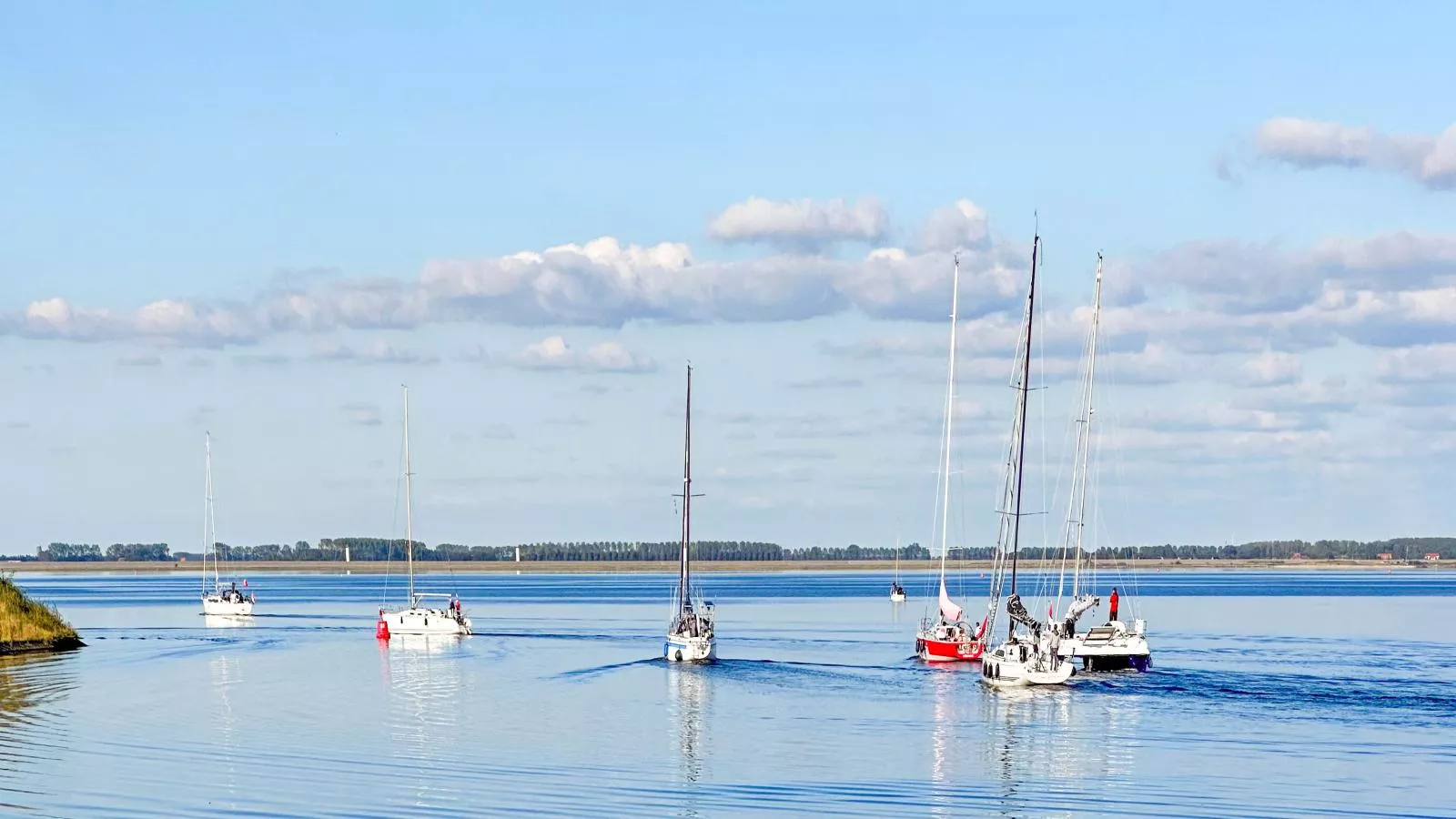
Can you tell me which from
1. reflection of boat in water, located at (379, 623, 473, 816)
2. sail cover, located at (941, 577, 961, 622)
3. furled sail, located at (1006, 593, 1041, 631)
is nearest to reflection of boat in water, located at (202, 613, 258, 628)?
reflection of boat in water, located at (379, 623, 473, 816)

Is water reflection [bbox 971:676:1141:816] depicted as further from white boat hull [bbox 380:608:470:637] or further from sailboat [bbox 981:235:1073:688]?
white boat hull [bbox 380:608:470:637]

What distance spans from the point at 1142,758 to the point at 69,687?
130ft

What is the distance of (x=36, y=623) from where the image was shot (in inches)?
3337

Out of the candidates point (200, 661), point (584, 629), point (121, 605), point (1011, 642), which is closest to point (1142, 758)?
point (1011, 642)

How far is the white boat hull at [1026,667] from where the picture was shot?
67.9 meters

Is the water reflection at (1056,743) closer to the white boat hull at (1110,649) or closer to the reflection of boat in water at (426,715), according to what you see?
the white boat hull at (1110,649)

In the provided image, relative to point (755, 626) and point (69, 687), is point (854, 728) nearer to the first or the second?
point (69, 687)

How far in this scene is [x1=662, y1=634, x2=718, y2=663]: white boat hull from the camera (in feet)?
268

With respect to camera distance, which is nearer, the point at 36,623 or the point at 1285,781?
the point at 1285,781

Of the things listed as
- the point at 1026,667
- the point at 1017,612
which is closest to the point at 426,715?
the point at 1026,667

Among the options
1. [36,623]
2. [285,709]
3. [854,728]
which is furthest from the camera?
[36,623]

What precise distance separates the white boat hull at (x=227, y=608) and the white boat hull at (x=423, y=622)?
35.7m

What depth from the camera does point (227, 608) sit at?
138 meters

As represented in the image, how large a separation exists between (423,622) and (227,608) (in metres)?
38.4
